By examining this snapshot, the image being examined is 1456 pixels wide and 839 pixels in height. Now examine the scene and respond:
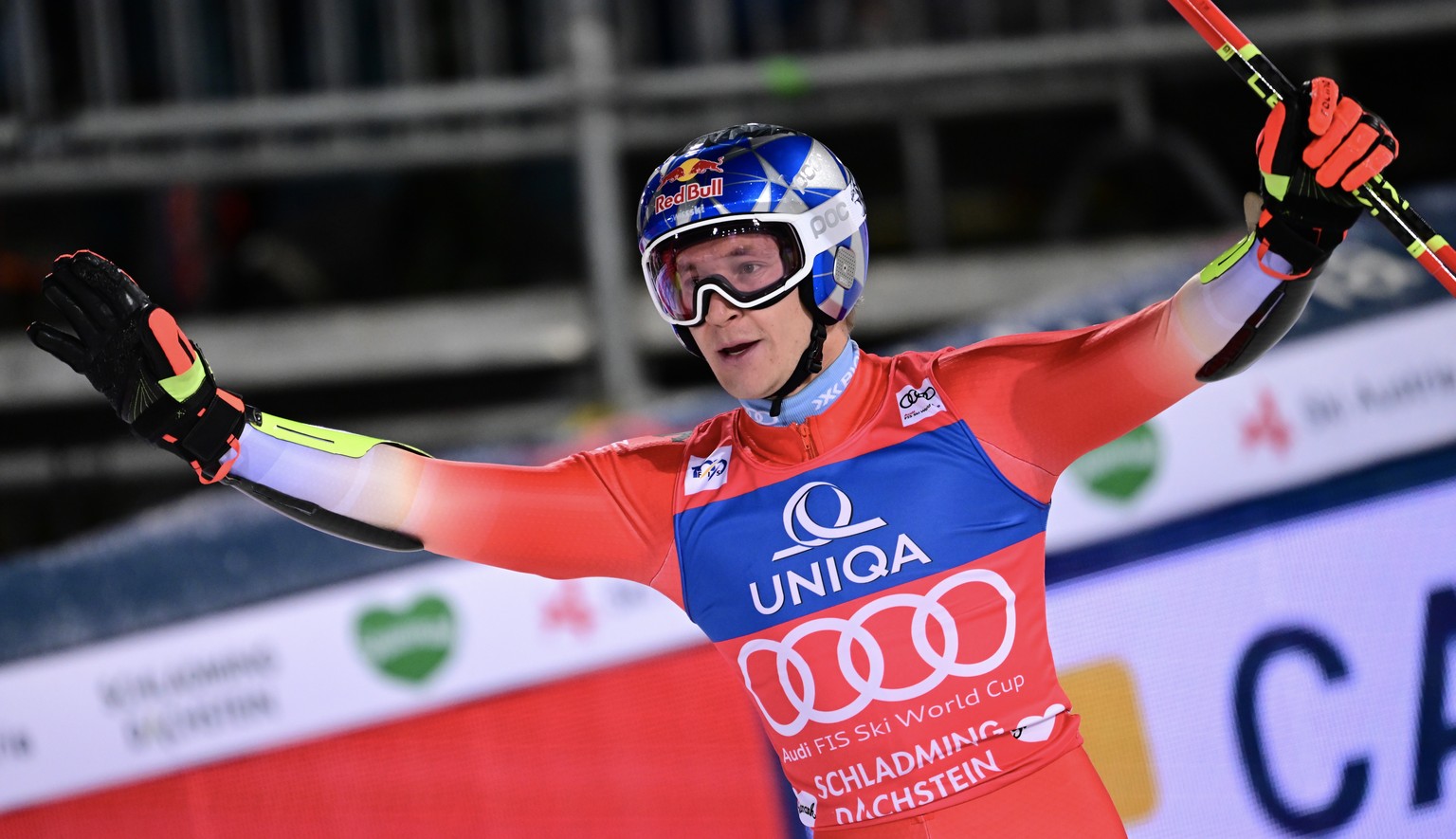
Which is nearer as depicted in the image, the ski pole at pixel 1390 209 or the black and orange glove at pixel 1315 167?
the black and orange glove at pixel 1315 167

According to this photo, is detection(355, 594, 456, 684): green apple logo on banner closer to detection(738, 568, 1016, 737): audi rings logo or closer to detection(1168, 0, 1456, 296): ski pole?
detection(738, 568, 1016, 737): audi rings logo

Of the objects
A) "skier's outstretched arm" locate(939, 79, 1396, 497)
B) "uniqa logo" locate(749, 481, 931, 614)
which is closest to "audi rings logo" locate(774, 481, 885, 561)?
"uniqa logo" locate(749, 481, 931, 614)

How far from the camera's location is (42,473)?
6938 mm

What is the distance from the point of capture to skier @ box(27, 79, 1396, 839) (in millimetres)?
2607

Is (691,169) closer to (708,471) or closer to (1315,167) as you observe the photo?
(708,471)

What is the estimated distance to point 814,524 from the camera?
106 inches

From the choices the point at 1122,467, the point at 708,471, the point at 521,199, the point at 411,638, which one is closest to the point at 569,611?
the point at 411,638

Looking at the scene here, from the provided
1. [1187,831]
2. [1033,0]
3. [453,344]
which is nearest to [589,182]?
[453,344]

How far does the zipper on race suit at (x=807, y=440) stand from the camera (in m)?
2.78

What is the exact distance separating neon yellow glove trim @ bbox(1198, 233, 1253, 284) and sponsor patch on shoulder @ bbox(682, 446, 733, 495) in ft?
2.96

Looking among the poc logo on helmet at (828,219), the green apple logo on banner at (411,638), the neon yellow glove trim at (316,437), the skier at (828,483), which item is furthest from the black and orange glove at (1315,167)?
the green apple logo on banner at (411,638)

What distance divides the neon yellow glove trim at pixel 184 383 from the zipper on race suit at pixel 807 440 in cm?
104

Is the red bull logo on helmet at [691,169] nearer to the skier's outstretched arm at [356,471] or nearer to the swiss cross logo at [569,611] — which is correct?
the skier's outstretched arm at [356,471]

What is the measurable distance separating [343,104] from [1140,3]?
3652 mm
